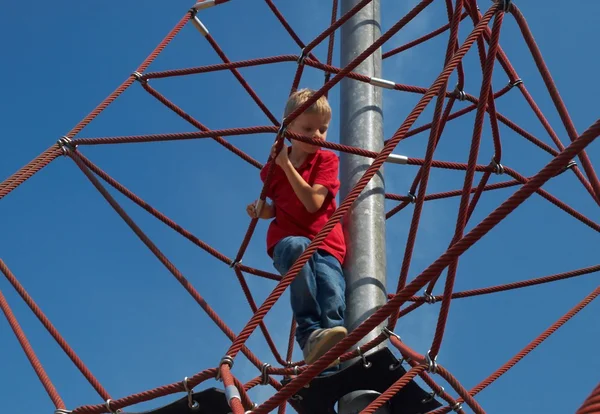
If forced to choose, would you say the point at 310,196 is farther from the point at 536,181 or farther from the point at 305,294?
the point at 536,181

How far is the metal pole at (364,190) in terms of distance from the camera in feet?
15.2

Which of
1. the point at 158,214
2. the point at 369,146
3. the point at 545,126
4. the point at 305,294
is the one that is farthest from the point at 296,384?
the point at 545,126

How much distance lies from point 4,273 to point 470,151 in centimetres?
240

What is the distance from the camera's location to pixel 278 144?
4844 millimetres

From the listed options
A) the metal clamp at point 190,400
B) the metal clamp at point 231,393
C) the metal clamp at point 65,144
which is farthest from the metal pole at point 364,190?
the metal clamp at point 65,144

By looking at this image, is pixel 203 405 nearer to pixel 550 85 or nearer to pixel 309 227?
pixel 309 227

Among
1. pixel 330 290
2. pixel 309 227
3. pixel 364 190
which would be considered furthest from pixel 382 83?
pixel 330 290

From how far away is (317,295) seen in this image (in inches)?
180

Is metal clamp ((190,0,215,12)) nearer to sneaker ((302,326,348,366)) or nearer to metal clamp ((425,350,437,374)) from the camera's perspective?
sneaker ((302,326,348,366))

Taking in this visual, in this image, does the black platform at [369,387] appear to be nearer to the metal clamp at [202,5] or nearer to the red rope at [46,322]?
the red rope at [46,322]

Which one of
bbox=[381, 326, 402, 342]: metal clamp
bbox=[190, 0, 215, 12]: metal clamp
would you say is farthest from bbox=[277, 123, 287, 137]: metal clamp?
bbox=[190, 0, 215, 12]: metal clamp

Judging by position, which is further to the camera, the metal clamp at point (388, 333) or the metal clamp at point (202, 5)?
the metal clamp at point (202, 5)

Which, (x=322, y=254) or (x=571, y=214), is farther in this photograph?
(x=571, y=214)

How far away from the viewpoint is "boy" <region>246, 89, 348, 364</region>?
4.50 meters
